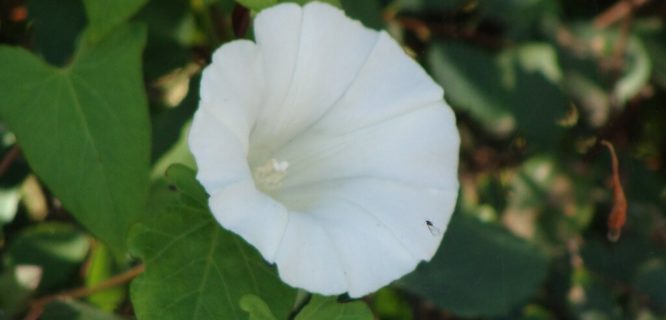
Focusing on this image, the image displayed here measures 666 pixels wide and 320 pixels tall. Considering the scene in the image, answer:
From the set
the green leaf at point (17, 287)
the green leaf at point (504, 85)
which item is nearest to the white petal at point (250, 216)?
the green leaf at point (17, 287)

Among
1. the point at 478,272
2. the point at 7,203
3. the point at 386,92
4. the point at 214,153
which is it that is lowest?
the point at 478,272

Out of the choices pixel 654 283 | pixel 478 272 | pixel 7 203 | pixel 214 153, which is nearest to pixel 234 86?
pixel 214 153

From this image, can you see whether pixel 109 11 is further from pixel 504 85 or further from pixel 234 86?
pixel 504 85

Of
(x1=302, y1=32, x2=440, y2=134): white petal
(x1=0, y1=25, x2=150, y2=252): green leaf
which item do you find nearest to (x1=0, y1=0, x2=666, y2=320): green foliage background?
(x1=0, y1=25, x2=150, y2=252): green leaf

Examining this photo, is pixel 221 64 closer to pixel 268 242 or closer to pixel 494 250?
pixel 268 242

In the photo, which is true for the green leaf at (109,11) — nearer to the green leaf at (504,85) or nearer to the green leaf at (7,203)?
the green leaf at (7,203)

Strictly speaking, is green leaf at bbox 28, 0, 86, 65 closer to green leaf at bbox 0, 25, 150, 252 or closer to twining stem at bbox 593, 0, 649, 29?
green leaf at bbox 0, 25, 150, 252
